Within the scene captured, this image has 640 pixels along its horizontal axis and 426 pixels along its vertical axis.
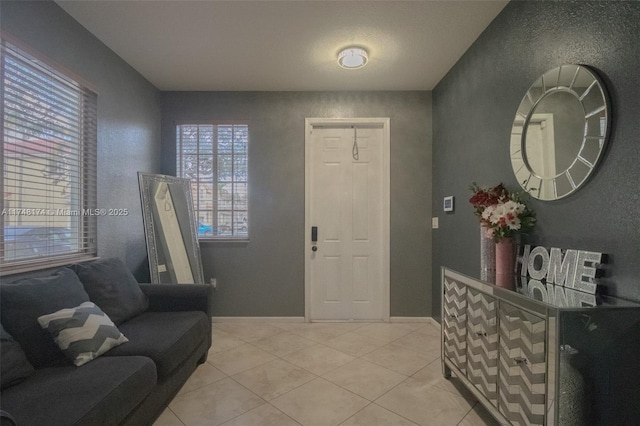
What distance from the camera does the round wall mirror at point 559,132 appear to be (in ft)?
4.41

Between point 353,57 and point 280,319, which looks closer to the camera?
point 353,57

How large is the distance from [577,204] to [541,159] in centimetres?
34

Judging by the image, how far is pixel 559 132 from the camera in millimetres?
1548

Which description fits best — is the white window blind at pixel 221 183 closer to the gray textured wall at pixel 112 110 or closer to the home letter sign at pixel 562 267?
the gray textured wall at pixel 112 110

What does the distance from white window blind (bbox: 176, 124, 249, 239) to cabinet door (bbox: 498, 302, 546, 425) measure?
270 centimetres

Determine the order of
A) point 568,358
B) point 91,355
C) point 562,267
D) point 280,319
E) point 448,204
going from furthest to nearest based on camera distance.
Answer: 1. point 280,319
2. point 448,204
3. point 91,355
4. point 562,267
5. point 568,358

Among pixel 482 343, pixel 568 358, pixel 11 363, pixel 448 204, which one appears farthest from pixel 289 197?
pixel 568 358

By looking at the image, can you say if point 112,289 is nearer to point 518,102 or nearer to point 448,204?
point 448,204

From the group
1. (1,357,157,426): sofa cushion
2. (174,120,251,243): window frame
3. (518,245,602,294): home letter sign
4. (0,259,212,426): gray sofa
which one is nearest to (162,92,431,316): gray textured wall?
(174,120,251,243): window frame

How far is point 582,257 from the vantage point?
137 centimetres

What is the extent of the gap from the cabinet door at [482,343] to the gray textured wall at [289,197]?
1.55 metres

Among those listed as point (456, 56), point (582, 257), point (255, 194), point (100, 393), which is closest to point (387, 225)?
point (255, 194)

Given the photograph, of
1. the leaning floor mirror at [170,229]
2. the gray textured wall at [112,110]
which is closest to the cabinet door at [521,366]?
the leaning floor mirror at [170,229]

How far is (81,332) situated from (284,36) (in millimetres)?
2428
